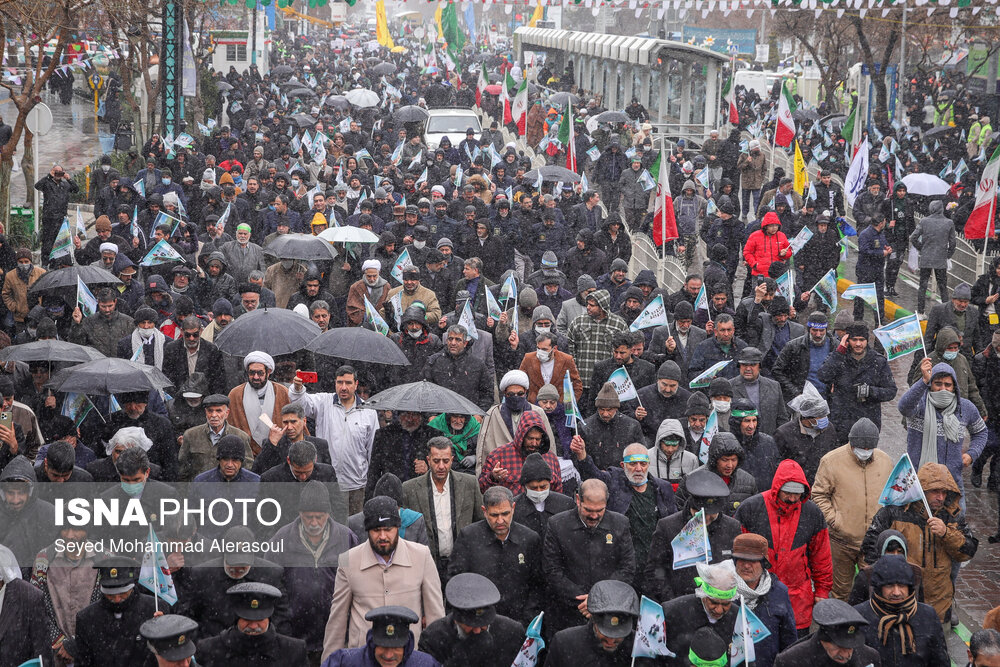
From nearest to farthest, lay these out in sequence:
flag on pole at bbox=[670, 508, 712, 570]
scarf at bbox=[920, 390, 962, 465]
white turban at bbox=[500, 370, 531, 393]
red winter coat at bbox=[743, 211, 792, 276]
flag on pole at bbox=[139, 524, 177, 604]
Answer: flag on pole at bbox=[139, 524, 177, 604], flag on pole at bbox=[670, 508, 712, 570], white turban at bbox=[500, 370, 531, 393], scarf at bbox=[920, 390, 962, 465], red winter coat at bbox=[743, 211, 792, 276]

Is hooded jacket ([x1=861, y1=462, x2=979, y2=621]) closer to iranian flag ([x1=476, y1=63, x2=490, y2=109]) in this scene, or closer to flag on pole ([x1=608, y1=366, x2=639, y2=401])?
flag on pole ([x1=608, y1=366, x2=639, y2=401])

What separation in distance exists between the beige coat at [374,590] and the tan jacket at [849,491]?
301 cm

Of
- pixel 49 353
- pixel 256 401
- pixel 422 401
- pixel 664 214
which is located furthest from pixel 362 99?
pixel 422 401

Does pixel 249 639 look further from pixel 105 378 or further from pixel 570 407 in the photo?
pixel 570 407

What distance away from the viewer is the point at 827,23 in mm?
39469

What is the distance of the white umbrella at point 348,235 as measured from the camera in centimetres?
1396

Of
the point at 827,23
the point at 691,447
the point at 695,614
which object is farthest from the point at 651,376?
the point at 827,23

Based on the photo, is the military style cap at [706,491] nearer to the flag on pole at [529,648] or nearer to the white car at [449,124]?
the flag on pole at [529,648]

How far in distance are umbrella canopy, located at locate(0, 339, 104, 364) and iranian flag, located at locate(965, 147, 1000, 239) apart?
35.9 ft

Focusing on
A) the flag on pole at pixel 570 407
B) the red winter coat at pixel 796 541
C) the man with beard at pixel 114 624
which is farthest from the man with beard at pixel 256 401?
the red winter coat at pixel 796 541

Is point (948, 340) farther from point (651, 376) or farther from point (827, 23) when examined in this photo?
point (827, 23)

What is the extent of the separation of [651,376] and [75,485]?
4.61 metres

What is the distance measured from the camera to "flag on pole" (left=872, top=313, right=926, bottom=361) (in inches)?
393

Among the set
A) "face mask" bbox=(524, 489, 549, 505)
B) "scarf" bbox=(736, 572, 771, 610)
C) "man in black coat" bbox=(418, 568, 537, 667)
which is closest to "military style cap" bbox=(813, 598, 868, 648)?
"scarf" bbox=(736, 572, 771, 610)
